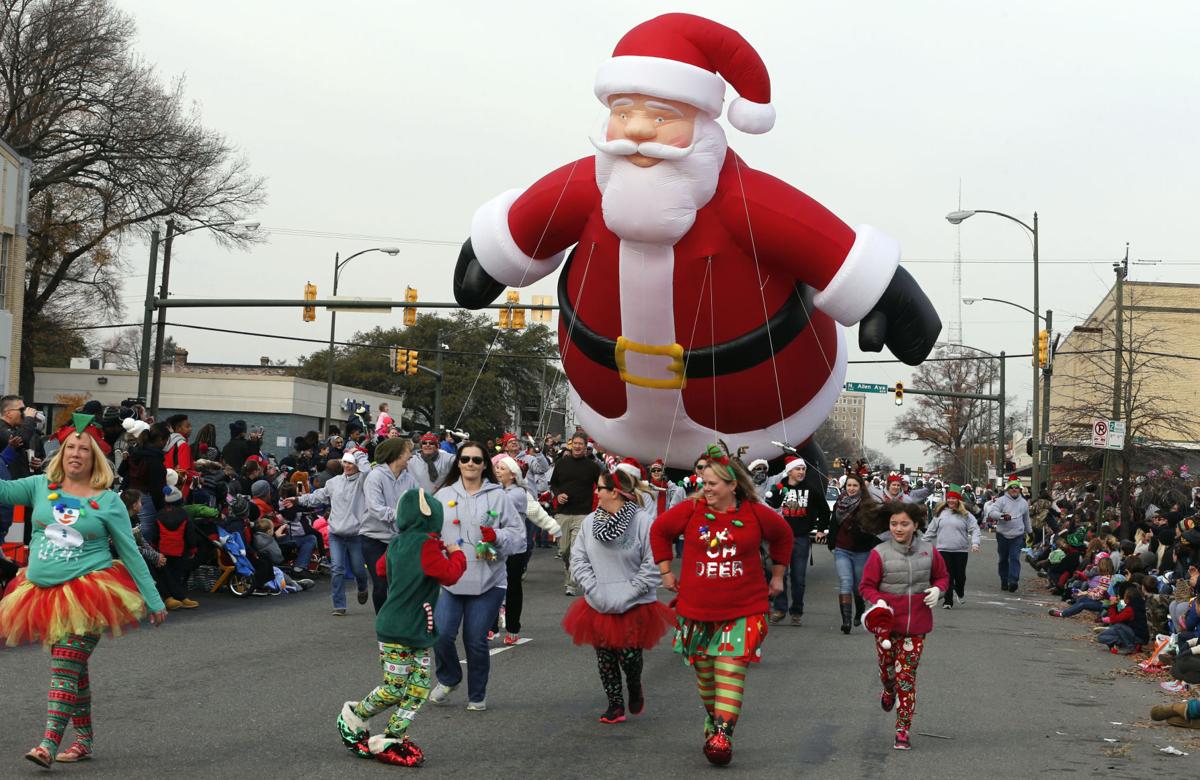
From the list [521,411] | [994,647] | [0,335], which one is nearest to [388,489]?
[994,647]

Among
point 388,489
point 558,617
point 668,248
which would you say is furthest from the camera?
point 558,617

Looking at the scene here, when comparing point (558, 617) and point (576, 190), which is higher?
point (576, 190)

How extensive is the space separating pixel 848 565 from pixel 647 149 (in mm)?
4399

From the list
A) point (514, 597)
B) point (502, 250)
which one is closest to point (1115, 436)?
point (502, 250)

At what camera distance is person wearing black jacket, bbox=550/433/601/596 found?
15641mm

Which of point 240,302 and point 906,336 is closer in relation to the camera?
point 906,336

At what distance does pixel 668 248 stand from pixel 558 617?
12.9ft

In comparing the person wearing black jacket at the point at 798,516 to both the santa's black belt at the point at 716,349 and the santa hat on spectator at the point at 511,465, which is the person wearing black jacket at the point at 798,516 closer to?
the santa's black belt at the point at 716,349

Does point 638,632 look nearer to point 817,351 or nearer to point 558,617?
point 558,617

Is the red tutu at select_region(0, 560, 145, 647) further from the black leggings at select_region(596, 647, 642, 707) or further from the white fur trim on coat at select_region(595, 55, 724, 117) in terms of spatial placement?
the white fur trim on coat at select_region(595, 55, 724, 117)

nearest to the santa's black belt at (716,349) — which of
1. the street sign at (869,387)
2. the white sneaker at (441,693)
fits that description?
the white sneaker at (441,693)

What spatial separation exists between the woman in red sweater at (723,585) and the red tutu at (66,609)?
9.55 feet

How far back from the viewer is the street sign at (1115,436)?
23.3 m

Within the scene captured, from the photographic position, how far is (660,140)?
41.2 ft
